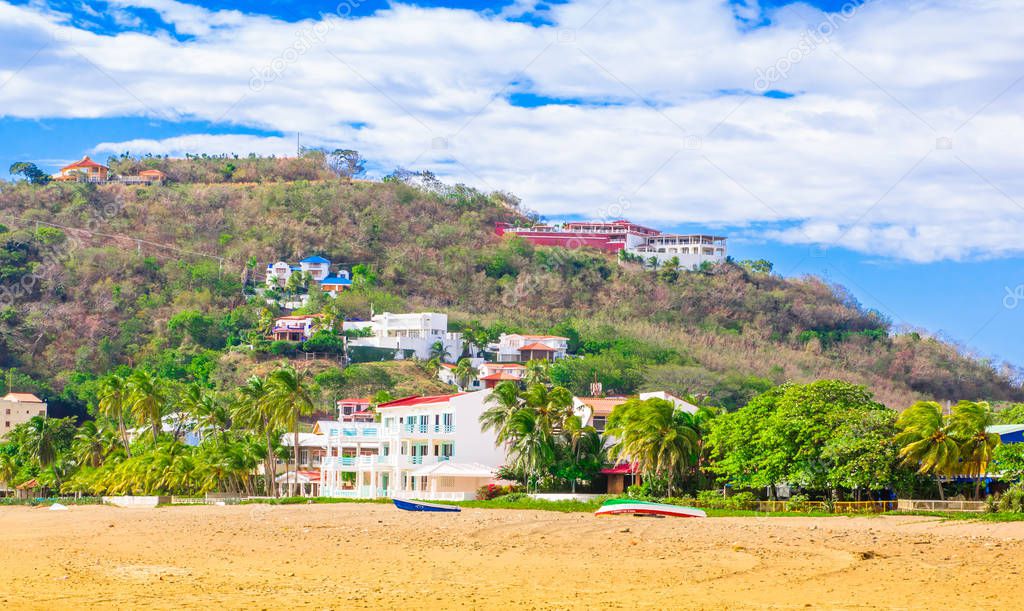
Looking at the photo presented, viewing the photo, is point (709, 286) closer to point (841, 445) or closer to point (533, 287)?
point (533, 287)

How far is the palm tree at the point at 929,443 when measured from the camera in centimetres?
4297

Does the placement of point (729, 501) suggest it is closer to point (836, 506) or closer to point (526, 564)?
point (836, 506)

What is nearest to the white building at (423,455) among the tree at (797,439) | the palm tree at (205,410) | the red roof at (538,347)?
the palm tree at (205,410)

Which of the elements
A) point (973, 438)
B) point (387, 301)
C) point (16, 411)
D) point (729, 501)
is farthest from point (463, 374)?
point (973, 438)

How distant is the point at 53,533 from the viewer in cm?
3756

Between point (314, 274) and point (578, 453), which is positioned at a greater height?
point (314, 274)

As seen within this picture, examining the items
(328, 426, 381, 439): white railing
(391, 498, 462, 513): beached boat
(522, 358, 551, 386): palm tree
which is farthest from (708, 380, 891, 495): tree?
(522, 358, 551, 386): palm tree

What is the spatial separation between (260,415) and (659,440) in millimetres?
23977

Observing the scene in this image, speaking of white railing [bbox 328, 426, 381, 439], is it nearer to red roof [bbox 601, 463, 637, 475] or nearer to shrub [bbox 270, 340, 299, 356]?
red roof [bbox 601, 463, 637, 475]

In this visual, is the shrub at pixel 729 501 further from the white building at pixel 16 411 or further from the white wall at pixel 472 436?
the white building at pixel 16 411

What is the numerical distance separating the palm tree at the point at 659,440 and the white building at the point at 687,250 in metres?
136

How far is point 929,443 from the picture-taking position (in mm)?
43344

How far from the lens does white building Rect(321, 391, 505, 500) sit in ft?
200

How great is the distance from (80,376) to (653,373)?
191ft
